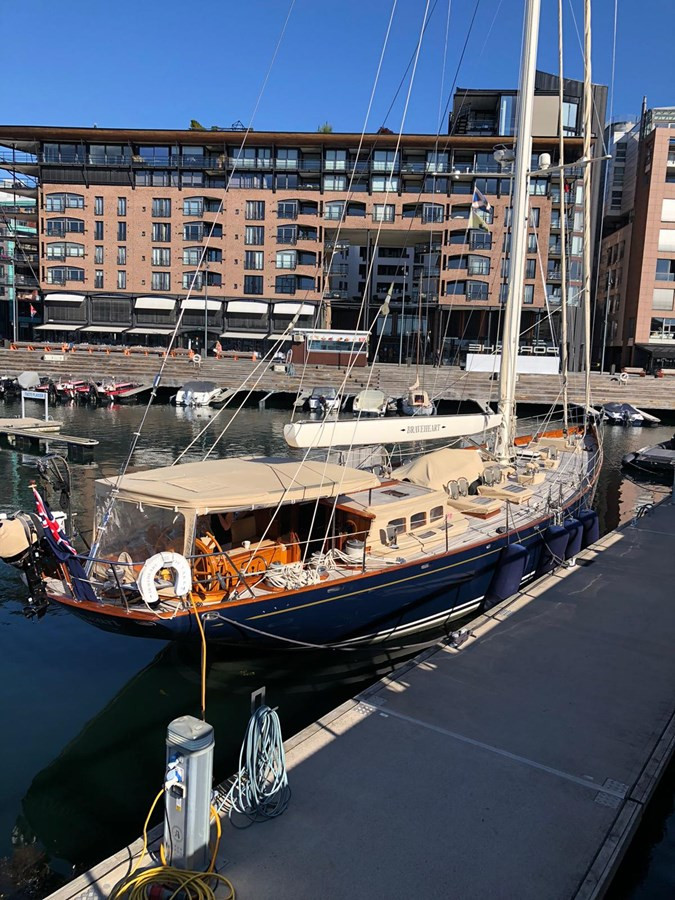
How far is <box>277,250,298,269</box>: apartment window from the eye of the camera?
7825 centimetres

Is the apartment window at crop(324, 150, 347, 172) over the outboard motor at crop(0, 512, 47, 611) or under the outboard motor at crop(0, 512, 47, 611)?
over

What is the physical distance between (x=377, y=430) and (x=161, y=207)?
74.6 metres

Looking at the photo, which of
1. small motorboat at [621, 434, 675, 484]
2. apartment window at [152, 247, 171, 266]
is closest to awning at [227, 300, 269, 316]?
apartment window at [152, 247, 171, 266]

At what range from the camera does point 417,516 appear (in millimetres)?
14898

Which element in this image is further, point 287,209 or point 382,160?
point 287,209

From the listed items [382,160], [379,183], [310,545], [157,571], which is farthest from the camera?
[379,183]

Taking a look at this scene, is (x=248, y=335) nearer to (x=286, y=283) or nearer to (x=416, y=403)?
(x=286, y=283)

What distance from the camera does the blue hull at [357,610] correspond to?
36.4 feet

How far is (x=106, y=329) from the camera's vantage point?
7919 cm

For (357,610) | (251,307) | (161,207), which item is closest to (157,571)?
(357,610)

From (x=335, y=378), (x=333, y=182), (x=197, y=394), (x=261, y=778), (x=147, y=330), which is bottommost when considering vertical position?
(x=261, y=778)

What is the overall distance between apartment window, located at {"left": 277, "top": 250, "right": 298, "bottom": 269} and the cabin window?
67.9m

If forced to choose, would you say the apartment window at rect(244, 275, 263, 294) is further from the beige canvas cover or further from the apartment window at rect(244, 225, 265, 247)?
the beige canvas cover

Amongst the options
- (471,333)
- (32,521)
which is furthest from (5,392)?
(32,521)
